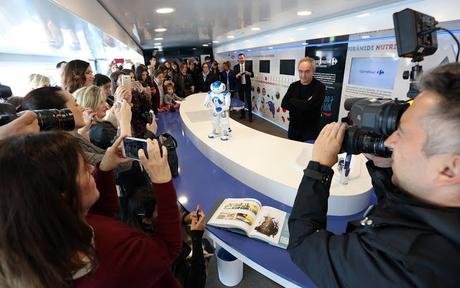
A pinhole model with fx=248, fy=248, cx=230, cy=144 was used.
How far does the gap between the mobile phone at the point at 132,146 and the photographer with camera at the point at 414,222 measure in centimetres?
68

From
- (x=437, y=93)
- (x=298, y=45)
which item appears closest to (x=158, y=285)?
(x=437, y=93)

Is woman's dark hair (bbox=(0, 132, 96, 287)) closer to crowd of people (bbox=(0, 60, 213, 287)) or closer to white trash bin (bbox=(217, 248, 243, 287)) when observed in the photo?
crowd of people (bbox=(0, 60, 213, 287))

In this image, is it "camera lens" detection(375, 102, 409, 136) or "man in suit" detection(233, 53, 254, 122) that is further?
"man in suit" detection(233, 53, 254, 122)

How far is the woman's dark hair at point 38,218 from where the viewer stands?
0.47 meters

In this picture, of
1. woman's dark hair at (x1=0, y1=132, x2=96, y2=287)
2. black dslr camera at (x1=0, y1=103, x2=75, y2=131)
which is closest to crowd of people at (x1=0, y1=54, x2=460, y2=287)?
woman's dark hair at (x1=0, y1=132, x2=96, y2=287)

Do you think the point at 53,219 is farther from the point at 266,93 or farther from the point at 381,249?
the point at 266,93

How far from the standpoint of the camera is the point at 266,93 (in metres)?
7.32

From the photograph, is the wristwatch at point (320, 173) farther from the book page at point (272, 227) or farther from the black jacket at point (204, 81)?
the black jacket at point (204, 81)

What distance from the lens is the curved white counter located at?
4.28ft

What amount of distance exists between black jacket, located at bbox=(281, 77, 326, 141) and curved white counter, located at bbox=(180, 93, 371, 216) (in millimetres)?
607

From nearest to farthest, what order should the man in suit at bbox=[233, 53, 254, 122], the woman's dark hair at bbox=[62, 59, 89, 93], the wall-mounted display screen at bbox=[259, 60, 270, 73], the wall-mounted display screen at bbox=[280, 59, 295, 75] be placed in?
the woman's dark hair at bbox=[62, 59, 89, 93] → the wall-mounted display screen at bbox=[280, 59, 295, 75] → the wall-mounted display screen at bbox=[259, 60, 270, 73] → the man in suit at bbox=[233, 53, 254, 122]

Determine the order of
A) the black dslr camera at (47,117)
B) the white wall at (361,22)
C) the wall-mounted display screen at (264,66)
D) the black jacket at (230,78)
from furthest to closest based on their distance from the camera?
the black jacket at (230,78) → the wall-mounted display screen at (264,66) → the white wall at (361,22) → the black dslr camera at (47,117)

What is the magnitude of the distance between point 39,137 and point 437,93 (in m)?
0.88

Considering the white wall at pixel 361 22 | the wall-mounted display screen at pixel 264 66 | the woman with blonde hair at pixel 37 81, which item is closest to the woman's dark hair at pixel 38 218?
the woman with blonde hair at pixel 37 81
